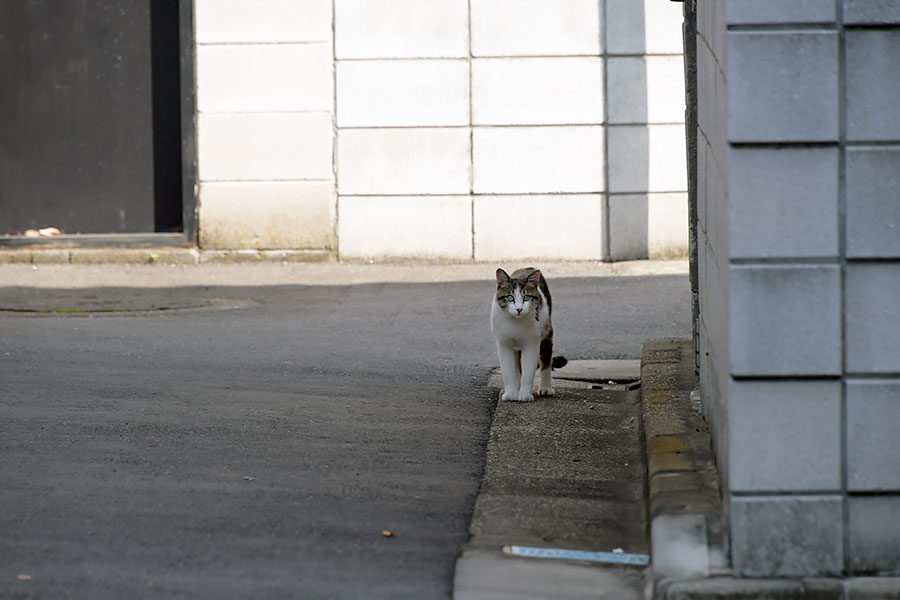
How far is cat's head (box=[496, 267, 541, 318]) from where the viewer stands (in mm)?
6734

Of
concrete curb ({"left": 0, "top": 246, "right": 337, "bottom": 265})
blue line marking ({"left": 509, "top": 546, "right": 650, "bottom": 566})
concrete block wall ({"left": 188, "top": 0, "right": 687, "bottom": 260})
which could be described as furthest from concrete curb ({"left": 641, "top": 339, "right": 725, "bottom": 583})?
concrete curb ({"left": 0, "top": 246, "right": 337, "bottom": 265})

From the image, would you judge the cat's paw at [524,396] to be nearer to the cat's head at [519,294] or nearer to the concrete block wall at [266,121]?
the cat's head at [519,294]

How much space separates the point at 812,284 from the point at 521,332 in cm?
323

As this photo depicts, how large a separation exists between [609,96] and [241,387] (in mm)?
6169

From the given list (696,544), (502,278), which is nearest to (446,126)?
(502,278)

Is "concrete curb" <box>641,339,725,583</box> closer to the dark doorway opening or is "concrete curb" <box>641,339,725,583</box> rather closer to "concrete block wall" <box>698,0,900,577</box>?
"concrete block wall" <box>698,0,900,577</box>

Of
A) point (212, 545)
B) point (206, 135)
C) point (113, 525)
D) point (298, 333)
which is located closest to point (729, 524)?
point (212, 545)

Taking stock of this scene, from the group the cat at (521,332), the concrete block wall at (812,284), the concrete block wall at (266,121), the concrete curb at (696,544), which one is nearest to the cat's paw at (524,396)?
the cat at (521,332)

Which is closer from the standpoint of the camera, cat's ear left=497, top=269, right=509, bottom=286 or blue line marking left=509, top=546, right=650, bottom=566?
blue line marking left=509, top=546, right=650, bottom=566

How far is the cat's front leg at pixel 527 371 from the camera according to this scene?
22.3 ft

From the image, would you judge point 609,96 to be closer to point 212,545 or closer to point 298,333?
point 298,333

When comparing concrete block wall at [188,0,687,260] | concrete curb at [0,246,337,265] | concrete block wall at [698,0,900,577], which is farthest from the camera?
concrete curb at [0,246,337,265]

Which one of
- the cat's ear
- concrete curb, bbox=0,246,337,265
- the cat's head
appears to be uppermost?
concrete curb, bbox=0,246,337,265

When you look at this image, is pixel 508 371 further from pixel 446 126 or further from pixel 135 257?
pixel 135 257
